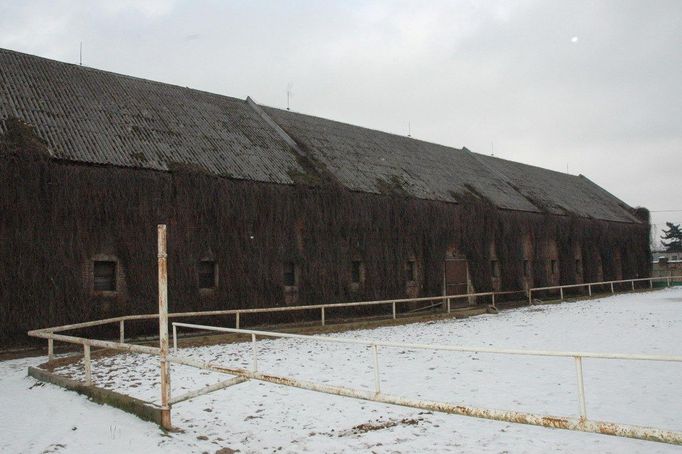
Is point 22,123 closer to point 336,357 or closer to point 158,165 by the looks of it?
point 158,165

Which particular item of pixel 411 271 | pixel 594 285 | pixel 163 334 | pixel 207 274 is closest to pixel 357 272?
pixel 411 271

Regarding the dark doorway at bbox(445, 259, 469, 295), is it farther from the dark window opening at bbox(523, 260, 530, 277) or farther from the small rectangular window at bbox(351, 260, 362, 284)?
the dark window opening at bbox(523, 260, 530, 277)

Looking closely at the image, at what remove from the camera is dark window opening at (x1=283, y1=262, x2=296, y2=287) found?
1942cm

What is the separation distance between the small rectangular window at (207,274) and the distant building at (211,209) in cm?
7

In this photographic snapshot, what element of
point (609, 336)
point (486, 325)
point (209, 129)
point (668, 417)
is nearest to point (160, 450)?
point (668, 417)

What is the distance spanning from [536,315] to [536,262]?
9.28 m

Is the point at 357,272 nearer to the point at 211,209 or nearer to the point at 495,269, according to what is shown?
the point at 211,209

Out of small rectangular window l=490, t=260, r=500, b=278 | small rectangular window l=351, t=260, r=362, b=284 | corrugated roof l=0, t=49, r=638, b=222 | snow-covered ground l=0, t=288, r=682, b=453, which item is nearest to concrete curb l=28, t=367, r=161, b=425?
snow-covered ground l=0, t=288, r=682, b=453

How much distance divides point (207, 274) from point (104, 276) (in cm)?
314

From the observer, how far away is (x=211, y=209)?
17406 mm

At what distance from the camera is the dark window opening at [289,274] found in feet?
63.7

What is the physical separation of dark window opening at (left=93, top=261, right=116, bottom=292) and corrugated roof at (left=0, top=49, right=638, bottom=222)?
288 centimetres

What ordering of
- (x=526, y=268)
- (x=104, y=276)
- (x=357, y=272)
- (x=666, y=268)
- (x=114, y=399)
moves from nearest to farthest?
(x=114, y=399)
(x=104, y=276)
(x=357, y=272)
(x=526, y=268)
(x=666, y=268)

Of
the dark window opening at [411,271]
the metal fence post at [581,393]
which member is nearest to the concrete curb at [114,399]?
the metal fence post at [581,393]
